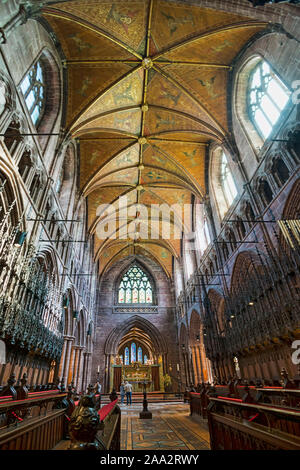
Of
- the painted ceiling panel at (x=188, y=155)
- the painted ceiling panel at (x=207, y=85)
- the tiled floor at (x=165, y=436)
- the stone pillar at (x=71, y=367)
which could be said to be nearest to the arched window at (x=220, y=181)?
the painted ceiling panel at (x=188, y=155)

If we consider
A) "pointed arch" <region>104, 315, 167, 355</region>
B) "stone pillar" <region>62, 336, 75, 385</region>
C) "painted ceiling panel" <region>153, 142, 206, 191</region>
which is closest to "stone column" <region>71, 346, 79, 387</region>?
"stone pillar" <region>62, 336, 75, 385</region>

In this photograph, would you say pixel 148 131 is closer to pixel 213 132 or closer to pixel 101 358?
pixel 213 132

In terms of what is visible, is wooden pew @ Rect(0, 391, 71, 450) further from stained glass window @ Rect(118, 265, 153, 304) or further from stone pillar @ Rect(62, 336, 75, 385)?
stained glass window @ Rect(118, 265, 153, 304)

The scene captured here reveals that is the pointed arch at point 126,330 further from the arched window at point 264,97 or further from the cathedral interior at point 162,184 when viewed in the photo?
the arched window at point 264,97

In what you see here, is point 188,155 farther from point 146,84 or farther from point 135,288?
point 135,288

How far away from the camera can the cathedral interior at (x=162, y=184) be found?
6996 millimetres

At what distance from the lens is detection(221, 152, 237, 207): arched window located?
1530 centimetres

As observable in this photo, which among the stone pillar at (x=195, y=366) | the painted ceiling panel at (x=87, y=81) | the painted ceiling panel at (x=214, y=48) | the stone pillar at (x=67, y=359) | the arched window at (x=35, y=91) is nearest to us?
the arched window at (x=35, y=91)

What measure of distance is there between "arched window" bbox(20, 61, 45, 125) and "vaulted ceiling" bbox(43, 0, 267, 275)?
1.45 meters

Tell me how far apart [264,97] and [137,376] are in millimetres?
25383

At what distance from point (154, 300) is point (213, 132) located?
64.2 feet

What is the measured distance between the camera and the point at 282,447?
92.1 inches

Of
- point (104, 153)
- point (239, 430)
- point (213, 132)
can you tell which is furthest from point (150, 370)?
point (239, 430)

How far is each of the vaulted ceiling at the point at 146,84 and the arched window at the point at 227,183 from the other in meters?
1.66
